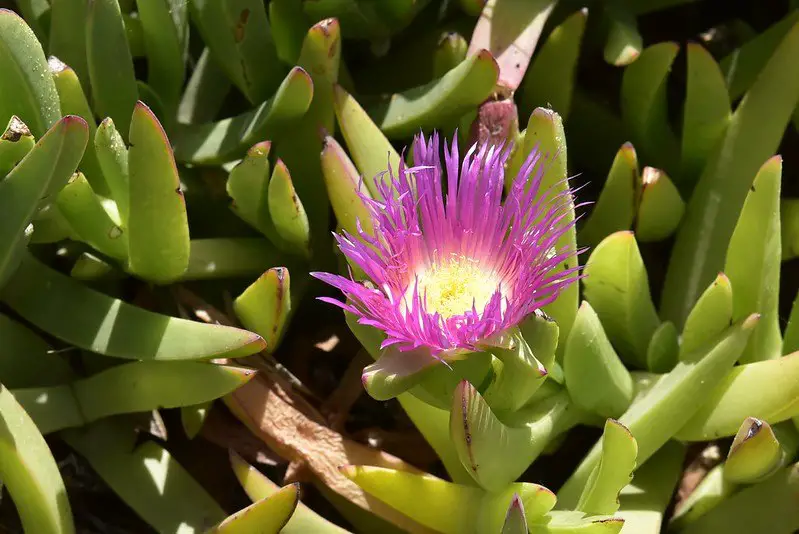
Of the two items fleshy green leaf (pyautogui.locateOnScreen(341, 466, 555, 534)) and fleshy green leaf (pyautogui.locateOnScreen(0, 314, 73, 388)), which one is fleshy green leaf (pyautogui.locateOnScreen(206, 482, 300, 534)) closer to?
fleshy green leaf (pyautogui.locateOnScreen(341, 466, 555, 534))

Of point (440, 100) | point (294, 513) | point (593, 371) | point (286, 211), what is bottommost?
point (294, 513)

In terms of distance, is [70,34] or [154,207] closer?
[154,207]

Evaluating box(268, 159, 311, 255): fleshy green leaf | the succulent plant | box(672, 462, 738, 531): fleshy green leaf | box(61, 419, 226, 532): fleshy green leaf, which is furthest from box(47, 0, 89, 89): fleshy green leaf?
box(672, 462, 738, 531): fleshy green leaf

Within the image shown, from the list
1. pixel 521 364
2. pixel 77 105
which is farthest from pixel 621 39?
pixel 77 105

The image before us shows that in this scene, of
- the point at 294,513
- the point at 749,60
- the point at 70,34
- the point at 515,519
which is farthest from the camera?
the point at 749,60

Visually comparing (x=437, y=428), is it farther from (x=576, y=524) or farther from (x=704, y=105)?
(x=704, y=105)

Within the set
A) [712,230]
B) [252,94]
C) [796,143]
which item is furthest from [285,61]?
[796,143]
